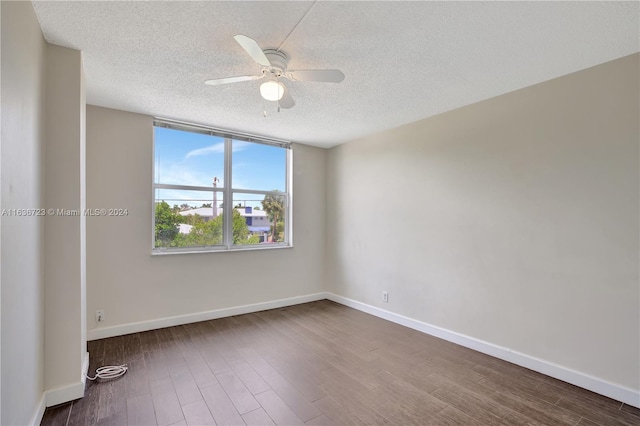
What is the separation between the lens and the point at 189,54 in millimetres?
2164

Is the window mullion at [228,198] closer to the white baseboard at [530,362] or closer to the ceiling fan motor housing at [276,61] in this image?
the ceiling fan motor housing at [276,61]

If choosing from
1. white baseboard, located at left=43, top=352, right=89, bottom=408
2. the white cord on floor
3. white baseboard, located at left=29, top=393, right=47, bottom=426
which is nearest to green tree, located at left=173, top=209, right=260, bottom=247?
the white cord on floor

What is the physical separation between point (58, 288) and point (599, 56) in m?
4.29

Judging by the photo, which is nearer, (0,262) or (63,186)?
(0,262)

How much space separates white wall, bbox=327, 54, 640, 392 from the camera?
2.20 meters

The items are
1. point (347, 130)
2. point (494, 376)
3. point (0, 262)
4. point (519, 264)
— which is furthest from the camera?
point (347, 130)

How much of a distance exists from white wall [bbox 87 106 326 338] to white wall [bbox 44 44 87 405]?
3.73 ft

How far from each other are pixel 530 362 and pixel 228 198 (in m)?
3.79

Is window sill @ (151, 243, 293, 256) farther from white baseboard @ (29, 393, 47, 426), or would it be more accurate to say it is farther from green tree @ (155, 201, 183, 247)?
white baseboard @ (29, 393, 47, 426)

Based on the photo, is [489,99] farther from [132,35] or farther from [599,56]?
[132,35]

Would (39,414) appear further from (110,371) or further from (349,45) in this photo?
(349,45)

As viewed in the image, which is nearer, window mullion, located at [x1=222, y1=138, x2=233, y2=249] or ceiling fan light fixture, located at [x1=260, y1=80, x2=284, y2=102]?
ceiling fan light fixture, located at [x1=260, y1=80, x2=284, y2=102]

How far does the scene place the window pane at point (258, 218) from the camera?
4.17 m

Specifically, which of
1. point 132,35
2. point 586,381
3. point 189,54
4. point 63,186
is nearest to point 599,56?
point 586,381
